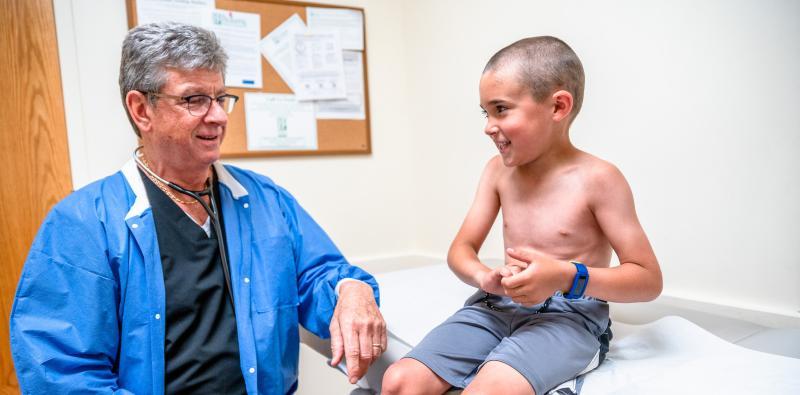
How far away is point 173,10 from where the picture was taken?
1879mm

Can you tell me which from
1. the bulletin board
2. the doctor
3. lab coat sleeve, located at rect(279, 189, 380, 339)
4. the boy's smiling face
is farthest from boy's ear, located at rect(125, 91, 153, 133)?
the bulletin board

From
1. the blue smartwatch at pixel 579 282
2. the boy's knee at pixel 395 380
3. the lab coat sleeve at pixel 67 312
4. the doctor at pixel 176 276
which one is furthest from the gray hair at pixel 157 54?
the blue smartwatch at pixel 579 282

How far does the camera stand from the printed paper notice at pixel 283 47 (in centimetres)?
→ 207

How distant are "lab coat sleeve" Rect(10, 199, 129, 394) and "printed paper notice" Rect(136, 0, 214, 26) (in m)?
1.21

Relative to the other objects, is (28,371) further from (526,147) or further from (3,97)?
(3,97)

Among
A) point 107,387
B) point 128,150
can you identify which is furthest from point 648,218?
point 128,150

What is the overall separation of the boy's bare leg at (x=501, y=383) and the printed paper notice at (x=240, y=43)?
163 centimetres

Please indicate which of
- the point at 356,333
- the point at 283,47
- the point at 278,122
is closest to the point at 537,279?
the point at 356,333

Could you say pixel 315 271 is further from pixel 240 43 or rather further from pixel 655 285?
pixel 240 43

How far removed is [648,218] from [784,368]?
2.14 ft

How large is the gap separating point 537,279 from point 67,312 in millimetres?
840

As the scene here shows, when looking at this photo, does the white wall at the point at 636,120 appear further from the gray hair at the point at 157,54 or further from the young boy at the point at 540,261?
the gray hair at the point at 157,54

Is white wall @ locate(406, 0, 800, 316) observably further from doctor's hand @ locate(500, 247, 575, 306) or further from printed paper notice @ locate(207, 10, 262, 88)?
printed paper notice @ locate(207, 10, 262, 88)

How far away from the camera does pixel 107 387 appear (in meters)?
0.85
